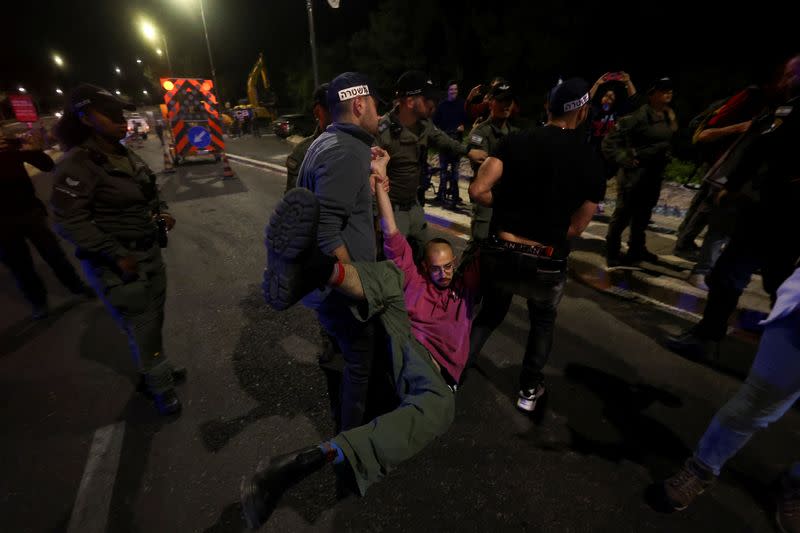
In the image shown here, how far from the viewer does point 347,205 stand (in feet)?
6.18

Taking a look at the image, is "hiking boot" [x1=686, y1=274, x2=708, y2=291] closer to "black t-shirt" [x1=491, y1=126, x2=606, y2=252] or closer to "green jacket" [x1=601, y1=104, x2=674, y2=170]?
"green jacket" [x1=601, y1=104, x2=674, y2=170]

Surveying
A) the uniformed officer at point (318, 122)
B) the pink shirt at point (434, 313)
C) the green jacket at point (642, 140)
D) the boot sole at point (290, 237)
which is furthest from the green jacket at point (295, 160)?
the green jacket at point (642, 140)

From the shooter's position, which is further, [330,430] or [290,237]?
[330,430]

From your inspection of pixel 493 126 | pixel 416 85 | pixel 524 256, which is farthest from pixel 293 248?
pixel 493 126

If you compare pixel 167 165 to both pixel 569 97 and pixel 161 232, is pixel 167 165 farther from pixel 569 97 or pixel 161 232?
pixel 569 97

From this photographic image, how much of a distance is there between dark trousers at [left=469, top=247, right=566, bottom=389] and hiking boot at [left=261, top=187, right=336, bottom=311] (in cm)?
133

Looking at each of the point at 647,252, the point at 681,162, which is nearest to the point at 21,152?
the point at 647,252

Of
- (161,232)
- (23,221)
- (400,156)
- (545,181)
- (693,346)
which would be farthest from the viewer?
(23,221)

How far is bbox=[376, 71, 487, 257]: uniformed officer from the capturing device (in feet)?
11.4

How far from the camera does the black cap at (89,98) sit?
7.12 ft

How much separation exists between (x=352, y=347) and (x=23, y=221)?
411cm

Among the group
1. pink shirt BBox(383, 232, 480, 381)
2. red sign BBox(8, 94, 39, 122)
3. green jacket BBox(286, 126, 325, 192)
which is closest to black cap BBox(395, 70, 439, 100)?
green jacket BBox(286, 126, 325, 192)

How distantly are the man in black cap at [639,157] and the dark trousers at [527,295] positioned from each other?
2.76m

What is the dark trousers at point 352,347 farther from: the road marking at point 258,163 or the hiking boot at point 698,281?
the road marking at point 258,163
